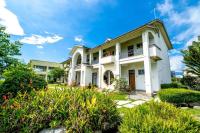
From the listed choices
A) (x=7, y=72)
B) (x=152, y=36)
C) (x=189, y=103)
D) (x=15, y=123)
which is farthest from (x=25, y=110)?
(x=152, y=36)

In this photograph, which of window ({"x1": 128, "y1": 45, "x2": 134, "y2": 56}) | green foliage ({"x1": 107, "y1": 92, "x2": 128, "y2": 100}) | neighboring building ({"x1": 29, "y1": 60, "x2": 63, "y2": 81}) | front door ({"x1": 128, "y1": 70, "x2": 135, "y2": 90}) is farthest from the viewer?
neighboring building ({"x1": 29, "y1": 60, "x2": 63, "y2": 81})

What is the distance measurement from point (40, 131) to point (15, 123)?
0.87 metres

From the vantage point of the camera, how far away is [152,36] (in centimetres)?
→ 1491

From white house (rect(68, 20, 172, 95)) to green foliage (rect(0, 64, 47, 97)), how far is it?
10717mm

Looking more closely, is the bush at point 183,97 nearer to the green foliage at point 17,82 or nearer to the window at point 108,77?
the green foliage at point 17,82

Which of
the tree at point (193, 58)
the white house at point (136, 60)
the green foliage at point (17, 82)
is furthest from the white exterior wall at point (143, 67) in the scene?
the green foliage at point (17, 82)

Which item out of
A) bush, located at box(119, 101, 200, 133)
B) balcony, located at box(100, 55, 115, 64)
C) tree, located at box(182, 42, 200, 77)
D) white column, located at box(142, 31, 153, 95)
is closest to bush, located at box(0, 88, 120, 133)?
bush, located at box(119, 101, 200, 133)

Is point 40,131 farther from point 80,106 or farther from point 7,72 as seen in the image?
point 7,72

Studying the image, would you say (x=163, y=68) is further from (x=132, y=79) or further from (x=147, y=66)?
(x=147, y=66)

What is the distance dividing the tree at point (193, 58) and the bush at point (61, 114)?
7217 millimetres

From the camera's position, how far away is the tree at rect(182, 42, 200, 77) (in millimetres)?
8414

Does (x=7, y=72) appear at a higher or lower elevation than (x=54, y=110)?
higher

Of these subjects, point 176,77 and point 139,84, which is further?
point 176,77

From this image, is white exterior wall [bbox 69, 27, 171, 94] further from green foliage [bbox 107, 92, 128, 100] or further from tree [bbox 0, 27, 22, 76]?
tree [bbox 0, 27, 22, 76]
